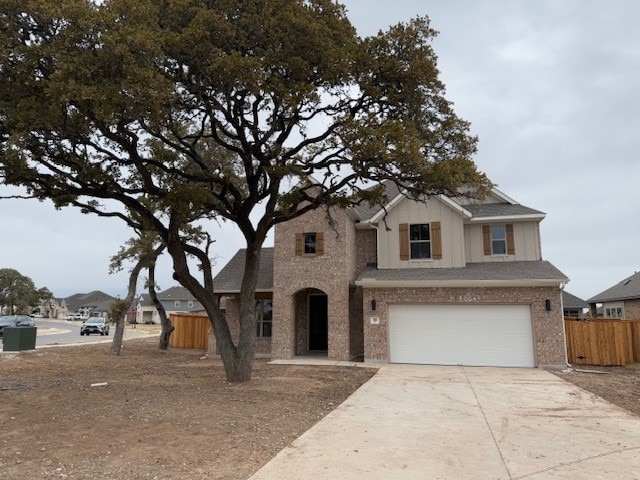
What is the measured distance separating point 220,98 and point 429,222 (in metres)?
10.2

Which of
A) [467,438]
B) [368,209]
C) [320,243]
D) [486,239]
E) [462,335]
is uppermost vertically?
[368,209]

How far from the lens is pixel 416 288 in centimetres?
1673

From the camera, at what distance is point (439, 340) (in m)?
16.5

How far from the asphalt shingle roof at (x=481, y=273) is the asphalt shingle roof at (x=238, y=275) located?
413 cm

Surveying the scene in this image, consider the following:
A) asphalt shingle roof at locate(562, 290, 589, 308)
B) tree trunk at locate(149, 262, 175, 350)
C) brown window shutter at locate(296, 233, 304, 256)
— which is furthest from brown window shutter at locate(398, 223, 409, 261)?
asphalt shingle roof at locate(562, 290, 589, 308)

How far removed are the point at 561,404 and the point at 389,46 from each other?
8692mm

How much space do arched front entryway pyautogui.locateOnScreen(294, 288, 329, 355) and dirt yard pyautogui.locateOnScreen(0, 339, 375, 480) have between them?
15.0ft

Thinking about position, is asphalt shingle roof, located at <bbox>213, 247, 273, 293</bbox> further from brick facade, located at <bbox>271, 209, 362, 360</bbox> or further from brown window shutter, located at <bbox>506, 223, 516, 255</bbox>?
brown window shutter, located at <bbox>506, 223, 516, 255</bbox>

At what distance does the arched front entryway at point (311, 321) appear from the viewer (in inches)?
752

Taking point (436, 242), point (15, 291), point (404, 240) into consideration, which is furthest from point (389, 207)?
point (15, 291)

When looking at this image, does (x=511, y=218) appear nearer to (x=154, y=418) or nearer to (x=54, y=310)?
(x=154, y=418)

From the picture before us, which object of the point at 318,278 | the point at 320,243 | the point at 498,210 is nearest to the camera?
the point at 318,278

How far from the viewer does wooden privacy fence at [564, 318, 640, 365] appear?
1639 centimetres

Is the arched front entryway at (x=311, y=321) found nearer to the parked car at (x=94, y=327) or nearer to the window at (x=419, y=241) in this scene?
the window at (x=419, y=241)
